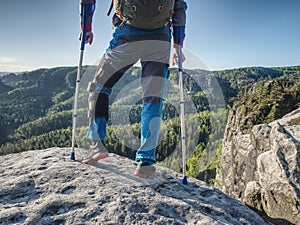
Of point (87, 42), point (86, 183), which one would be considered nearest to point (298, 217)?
point (86, 183)

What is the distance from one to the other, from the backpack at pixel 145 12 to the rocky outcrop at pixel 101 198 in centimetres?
258

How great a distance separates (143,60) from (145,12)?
804mm

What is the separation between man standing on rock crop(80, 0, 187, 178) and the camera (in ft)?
15.5

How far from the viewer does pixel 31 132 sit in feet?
631

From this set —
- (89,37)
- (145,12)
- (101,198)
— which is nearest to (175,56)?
(145,12)

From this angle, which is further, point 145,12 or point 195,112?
point 195,112

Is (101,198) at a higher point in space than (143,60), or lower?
lower

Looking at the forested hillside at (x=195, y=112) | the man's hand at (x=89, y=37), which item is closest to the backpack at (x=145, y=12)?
the man's hand at (x=89, y=37)

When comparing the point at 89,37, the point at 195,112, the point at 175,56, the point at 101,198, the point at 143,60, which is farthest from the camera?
the point at 195,112

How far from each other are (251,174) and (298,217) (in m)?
5.16

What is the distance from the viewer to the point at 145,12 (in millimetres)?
4637

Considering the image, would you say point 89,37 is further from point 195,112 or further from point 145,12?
point 195,112

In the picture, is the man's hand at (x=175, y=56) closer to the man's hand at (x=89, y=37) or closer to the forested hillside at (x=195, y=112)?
the forested hillside at (x=195, y=112)

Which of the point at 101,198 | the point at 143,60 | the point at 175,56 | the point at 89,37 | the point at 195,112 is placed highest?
the point at 89,37
